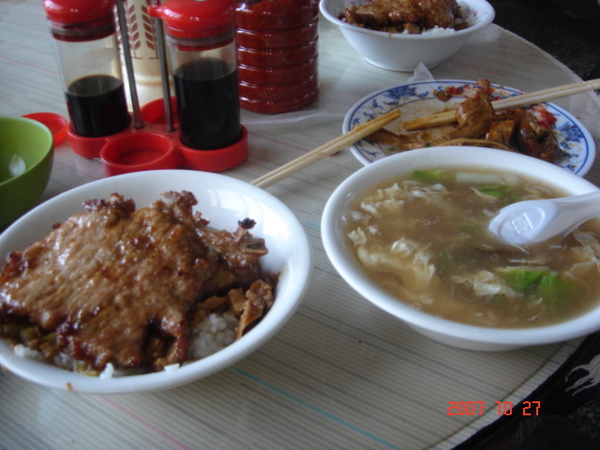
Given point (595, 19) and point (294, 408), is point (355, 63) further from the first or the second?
point (595, 19)

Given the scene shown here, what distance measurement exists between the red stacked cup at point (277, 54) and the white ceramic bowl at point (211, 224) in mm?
648

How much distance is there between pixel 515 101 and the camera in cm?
164

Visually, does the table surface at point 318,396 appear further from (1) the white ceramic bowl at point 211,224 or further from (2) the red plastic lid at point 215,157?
(2) the red plastic lid at point 215,157

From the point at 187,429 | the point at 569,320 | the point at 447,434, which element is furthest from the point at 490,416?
the point at 187,429

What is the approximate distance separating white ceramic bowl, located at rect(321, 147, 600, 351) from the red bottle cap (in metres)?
0.53

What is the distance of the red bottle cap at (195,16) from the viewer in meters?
1.24

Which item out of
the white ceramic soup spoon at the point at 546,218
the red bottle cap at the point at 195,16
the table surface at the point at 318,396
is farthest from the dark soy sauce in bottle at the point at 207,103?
the white ceramic soup spoon at the point at 546,218

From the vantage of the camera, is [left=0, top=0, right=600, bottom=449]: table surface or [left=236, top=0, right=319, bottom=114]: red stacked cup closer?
[left=0, top=0, right=600, bottom=449]: table surface

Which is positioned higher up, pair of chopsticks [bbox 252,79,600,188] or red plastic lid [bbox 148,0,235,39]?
red plastic lid [bbox 148,0,235,39]

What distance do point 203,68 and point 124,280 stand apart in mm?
728

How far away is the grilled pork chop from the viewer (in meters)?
0.83

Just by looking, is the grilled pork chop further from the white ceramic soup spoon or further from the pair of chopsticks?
the white ceramic soup spoon

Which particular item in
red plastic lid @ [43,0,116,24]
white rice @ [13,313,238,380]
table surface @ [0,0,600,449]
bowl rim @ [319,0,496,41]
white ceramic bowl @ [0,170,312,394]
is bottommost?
table surface @ [0,0,600,449]

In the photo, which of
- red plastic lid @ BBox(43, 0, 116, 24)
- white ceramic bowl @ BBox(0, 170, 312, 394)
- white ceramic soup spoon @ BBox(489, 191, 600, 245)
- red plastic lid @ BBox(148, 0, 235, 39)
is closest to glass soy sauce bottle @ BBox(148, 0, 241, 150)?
red plastic lid @ BBox(148, 0, 235, 39)
